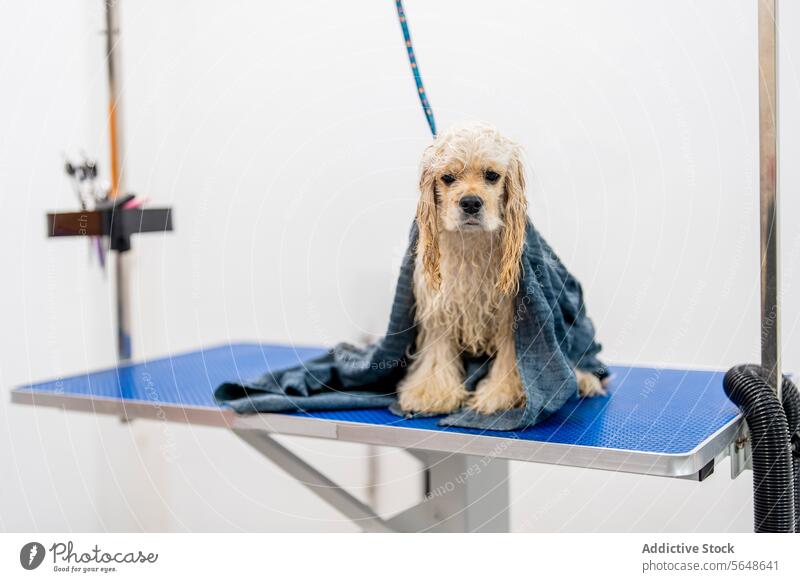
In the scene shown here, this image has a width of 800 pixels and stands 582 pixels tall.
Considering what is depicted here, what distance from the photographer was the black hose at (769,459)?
1.83 m

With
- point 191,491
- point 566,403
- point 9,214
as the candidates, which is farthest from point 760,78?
point 191,491

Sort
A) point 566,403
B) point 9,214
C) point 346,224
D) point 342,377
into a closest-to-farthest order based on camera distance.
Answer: point 566,403 → point 342,377 → point 346,224 → point 9,214

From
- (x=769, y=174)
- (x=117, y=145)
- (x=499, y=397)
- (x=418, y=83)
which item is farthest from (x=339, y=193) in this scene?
(x=769, y=174)

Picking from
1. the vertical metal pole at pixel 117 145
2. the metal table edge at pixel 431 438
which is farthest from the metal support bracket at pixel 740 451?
the vertical metal pole at pixel 117 145

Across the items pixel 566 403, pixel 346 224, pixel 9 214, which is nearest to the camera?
pixel 566 403

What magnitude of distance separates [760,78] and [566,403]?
0.87 m

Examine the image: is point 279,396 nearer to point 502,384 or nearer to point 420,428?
point 420,428

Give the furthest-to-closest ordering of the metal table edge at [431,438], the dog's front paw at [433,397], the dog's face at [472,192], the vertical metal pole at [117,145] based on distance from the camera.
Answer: the vertical metal pole at [117,145], the dog's front paw at [433,397], the dog's face at [472,192], the metal table edge at [431,438]

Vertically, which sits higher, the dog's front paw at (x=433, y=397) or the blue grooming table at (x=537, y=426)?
the dog's front paw at (x=433, y=397)

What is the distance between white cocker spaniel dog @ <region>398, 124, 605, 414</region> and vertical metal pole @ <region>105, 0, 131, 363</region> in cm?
143

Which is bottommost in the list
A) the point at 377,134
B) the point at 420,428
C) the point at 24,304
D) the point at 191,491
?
the point at 191,491

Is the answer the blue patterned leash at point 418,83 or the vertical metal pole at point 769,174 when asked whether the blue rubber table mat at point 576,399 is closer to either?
the vertical metal pole at point 769,174

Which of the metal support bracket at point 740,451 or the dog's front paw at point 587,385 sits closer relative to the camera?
the metal support bracket at point 740,451

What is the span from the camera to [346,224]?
262cm
